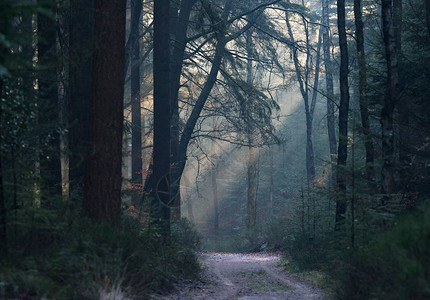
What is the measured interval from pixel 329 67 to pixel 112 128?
23.4m

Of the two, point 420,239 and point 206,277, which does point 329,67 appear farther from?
point 420,239

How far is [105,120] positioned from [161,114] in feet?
19.3

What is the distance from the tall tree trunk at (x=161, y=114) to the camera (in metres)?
14.5

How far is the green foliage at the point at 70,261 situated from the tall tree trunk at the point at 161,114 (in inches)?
222

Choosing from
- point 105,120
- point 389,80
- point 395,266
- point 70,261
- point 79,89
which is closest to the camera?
point 395,266

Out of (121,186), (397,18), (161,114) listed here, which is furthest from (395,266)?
(397,18)

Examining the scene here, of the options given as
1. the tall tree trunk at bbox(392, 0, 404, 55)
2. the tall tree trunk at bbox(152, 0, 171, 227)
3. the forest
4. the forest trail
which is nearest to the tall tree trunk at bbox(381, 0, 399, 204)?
the forest

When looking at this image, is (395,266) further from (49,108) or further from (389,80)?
(49,108)

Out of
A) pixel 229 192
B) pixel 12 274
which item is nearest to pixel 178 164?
pixel 12 274

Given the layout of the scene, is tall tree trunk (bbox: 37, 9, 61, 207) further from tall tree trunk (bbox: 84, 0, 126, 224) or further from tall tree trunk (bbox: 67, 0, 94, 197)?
tall tree trunk (bbox: 84, 0, 126, 224)

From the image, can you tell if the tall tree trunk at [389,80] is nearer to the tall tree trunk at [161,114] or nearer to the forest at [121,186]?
the forest at [121,186]

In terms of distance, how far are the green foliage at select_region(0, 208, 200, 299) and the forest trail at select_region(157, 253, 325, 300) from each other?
1474 millimetres

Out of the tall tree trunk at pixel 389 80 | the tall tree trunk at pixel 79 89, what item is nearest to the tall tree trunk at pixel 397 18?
the tall tree trunk at pixel 389 80

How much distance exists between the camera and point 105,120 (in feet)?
29.6
